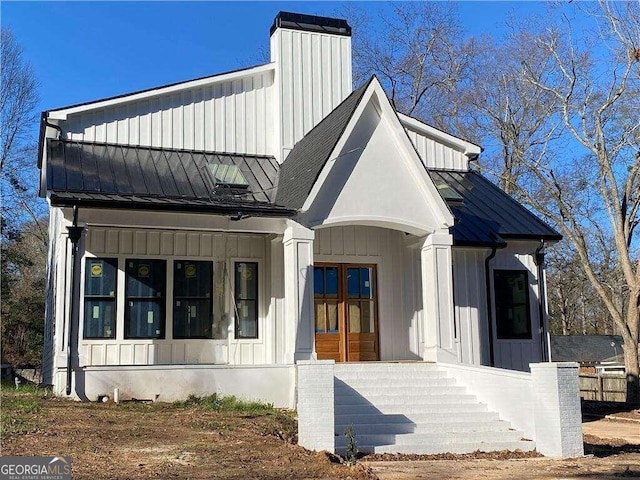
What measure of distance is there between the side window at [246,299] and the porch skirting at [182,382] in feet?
7.17

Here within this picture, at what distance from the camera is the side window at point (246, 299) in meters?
15.5

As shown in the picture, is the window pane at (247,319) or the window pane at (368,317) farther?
the window pane at (368,317)

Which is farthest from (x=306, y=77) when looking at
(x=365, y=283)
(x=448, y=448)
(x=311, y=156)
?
(x=448, y=448)

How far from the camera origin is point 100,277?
48.1ft

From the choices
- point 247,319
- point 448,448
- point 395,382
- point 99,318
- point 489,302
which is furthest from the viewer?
point 489,302

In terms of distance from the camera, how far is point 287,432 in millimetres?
10633

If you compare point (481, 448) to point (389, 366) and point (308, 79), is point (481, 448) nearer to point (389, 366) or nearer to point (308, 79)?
point (389, 366)

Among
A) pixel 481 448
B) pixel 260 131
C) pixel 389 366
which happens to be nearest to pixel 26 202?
pixel 260 131

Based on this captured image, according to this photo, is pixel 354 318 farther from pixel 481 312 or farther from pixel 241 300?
pixel 481 312

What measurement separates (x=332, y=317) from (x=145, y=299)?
4023 millimetres

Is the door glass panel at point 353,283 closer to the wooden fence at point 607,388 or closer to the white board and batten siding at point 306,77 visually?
the white board and batten siding at point 306,77

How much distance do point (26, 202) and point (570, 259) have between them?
31313mm

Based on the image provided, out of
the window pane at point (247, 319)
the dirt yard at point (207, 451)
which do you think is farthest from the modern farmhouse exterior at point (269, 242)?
the dirt yard at point (207, 451)

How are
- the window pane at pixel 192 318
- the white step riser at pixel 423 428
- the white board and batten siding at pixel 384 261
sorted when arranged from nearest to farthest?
1. the white step riser at pixel 423 428
2. the window pane at pixel 192 318
3. the white board and batten siding at pixel 384 261
